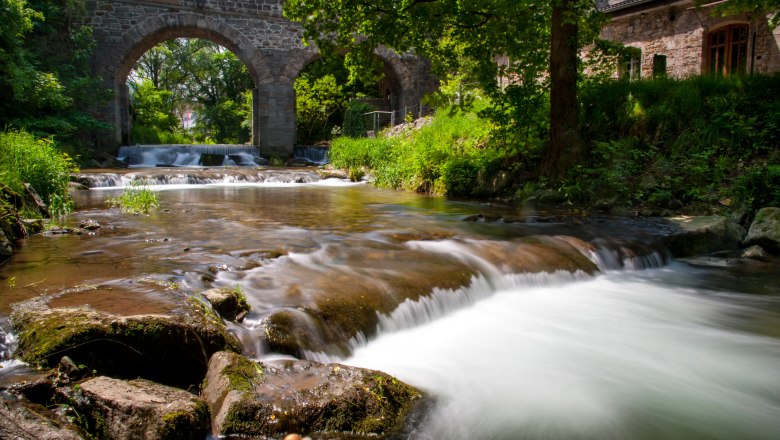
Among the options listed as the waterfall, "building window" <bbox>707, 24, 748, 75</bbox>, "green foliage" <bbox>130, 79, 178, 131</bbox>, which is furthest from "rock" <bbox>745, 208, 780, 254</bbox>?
"green foliage" <bbox>130, 79, 178, 131</bbox>

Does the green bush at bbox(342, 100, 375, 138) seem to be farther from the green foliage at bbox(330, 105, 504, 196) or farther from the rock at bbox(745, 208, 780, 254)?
the rock at bbox(745, 208, 780, 254)

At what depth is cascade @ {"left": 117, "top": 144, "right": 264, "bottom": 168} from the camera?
67.7ft

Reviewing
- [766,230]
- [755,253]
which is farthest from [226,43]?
[755,253]

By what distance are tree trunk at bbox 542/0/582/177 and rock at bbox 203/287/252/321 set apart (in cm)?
761

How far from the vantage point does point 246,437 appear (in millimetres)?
2764

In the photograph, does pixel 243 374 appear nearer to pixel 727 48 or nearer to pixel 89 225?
pixel 89 225

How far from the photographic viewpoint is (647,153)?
9719 mm

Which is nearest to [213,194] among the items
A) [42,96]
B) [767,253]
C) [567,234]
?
[42,96]

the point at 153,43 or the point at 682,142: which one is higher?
the point at 153,43

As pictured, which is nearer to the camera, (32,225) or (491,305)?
(491,305)

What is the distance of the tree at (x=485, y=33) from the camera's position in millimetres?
9852

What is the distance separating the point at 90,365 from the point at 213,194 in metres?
9.66

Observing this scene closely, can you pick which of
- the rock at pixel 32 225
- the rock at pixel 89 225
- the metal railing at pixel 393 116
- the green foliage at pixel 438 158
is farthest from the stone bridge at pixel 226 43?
the rock at pixel 32 225

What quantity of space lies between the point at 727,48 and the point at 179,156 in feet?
58.7
